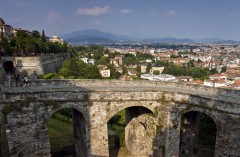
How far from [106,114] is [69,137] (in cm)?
730

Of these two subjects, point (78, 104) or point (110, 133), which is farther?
point (110, 133)

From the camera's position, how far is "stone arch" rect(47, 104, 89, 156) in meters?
16.0

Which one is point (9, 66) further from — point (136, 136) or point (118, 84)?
point (136, 136)

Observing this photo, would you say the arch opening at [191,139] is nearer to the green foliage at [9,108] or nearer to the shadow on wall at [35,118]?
the shadow on wall at [35,118]

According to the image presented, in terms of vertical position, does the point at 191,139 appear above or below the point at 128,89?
below

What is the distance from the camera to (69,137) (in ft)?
72.7

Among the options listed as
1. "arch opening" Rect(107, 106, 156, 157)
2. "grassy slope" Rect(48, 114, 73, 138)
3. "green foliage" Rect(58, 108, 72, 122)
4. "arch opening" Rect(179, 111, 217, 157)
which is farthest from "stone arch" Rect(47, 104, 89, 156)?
"green foliage" Rect(58, 108, 72, 122)

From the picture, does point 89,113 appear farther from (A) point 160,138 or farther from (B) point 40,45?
(B) point 40,45

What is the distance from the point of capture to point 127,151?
2081 centimetres

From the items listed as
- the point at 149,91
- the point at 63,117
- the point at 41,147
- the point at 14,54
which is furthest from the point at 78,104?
the point at 14,54

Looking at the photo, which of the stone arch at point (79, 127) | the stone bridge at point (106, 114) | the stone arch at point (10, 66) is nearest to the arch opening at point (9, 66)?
the stone arch at point (10, 66)

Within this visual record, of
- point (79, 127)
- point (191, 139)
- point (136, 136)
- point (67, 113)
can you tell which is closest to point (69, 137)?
point (79, 127)

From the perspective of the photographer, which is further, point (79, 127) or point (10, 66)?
point (10, 66)

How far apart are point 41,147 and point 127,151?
26.4ft
